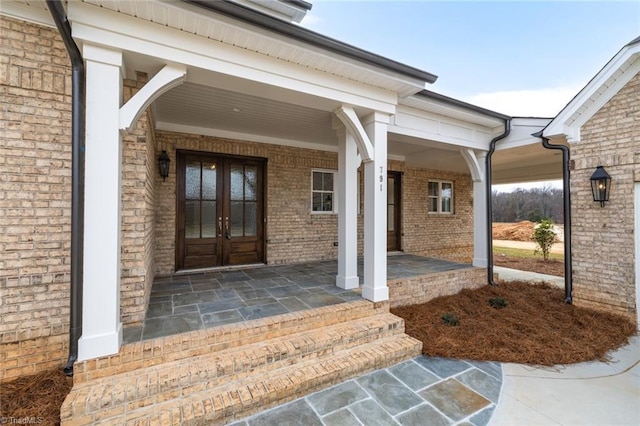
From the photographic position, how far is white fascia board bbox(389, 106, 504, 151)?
421 centimetres

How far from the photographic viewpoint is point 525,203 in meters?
28.7

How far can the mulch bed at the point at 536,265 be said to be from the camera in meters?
7.32

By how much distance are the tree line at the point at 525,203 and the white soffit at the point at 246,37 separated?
30745 mm

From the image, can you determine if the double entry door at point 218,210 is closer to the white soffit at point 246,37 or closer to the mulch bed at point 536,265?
→ the white soffit at point 246,37

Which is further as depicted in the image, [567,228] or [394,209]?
[394,209]

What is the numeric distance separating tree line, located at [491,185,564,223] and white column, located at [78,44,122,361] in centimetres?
3280

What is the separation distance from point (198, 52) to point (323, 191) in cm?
419

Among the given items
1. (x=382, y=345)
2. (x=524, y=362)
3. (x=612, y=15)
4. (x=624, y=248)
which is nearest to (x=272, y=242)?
(x=382, y=345)

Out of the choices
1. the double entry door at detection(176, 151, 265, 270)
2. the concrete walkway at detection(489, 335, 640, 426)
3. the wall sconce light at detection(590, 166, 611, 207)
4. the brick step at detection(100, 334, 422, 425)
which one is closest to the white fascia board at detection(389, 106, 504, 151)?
the wall sconce light at detection(590, 166, 611, 207)

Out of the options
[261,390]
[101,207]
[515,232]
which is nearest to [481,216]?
[261,390]

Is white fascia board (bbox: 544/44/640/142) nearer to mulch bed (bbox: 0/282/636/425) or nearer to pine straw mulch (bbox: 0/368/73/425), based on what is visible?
mulch bed (bbox: 0/282/636/425)

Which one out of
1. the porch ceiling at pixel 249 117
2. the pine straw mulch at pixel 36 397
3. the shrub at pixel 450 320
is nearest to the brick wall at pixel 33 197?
the pine straw mulch at pixel 36 397

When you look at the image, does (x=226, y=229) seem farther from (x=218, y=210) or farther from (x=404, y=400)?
(x=404, y=400)

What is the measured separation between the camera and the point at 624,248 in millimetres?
3932
